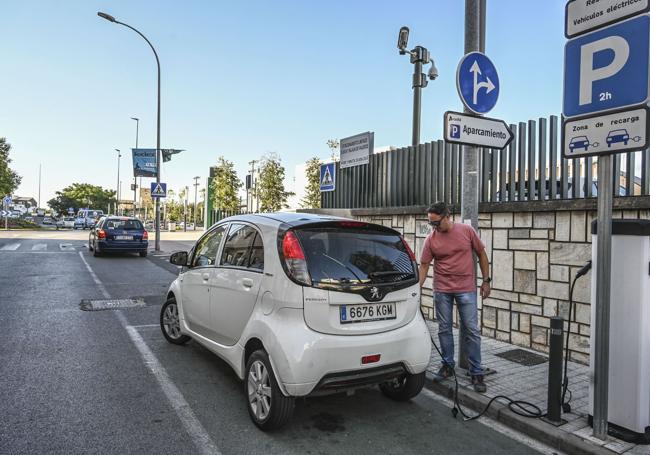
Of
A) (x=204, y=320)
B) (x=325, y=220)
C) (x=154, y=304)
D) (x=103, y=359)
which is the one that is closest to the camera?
(x=325, y=220)

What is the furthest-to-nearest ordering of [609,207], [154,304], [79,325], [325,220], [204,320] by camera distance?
[154,304], [79,325], [204,320], [325,220], [609,207]

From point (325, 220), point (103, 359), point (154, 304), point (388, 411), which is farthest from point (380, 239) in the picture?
point (154, 304)

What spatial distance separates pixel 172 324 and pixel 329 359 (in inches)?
121

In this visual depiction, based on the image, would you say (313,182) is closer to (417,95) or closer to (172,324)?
(417,95)

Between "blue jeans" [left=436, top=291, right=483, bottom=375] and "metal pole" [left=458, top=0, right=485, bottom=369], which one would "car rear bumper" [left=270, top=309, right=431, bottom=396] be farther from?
"metal pole" [left=458, top=0, right=485, bottom=369]

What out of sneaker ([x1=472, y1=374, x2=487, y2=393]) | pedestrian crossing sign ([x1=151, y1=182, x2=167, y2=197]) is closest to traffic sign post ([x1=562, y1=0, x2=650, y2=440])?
sneaker ([x1=472, y1=374, x2=487, y2=393])

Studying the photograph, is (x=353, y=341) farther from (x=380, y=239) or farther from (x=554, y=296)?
(x=554, y=296)

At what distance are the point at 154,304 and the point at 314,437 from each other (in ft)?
19.3

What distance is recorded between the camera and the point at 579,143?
3457 mm

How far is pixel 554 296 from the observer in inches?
211

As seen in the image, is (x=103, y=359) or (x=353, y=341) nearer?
(x=353, y=341)

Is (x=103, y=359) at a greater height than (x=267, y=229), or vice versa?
(x=267, y=229)

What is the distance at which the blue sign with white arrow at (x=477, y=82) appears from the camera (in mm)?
4660

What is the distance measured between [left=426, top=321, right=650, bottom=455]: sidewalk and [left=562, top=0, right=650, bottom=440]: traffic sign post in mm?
192
